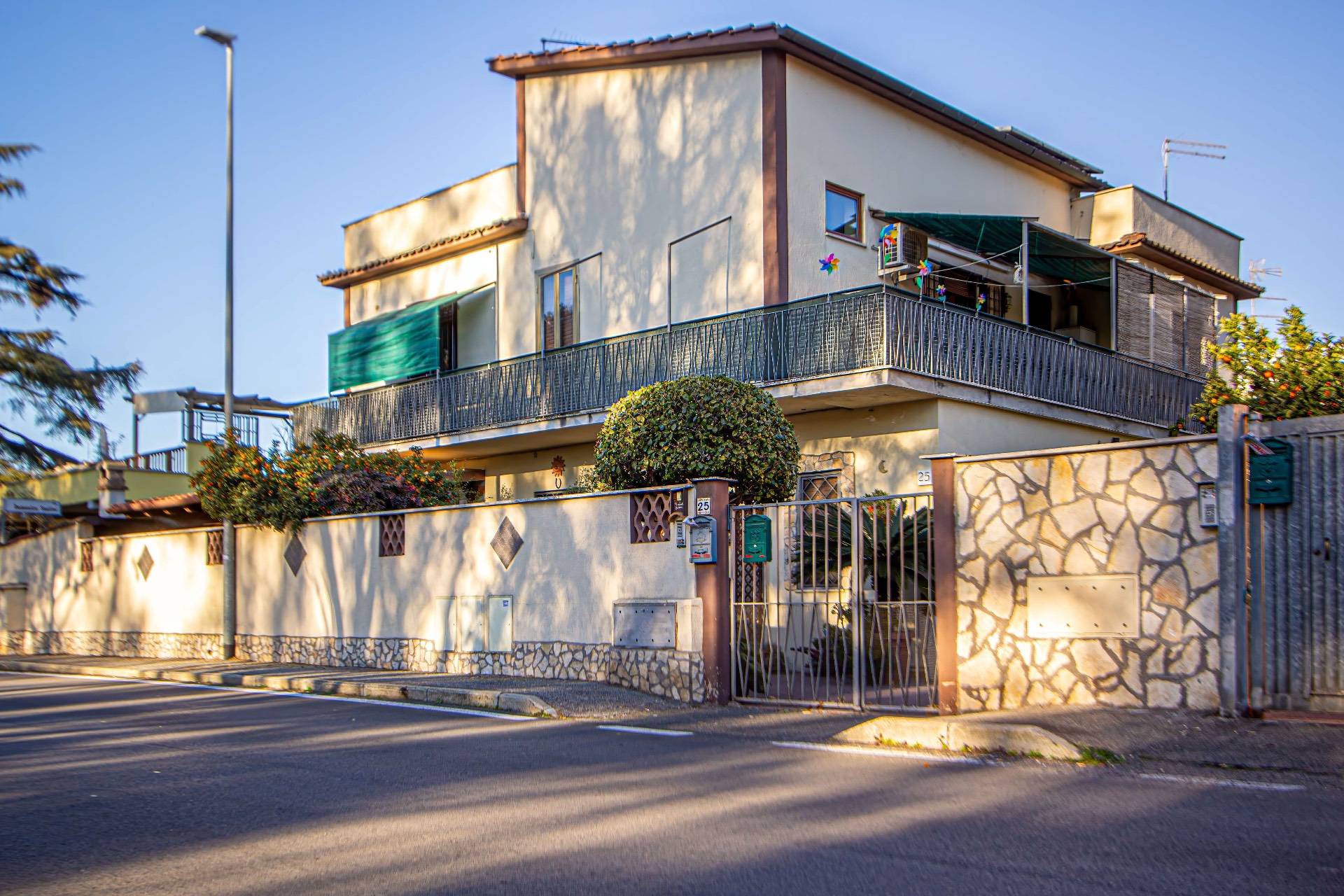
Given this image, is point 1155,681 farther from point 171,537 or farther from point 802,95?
point 171,537

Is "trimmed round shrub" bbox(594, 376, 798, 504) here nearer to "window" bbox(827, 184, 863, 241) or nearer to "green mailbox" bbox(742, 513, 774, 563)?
"green mailbox" bbox(742, 513, 774, 563)

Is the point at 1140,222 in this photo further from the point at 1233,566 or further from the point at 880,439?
the point at 1233,566

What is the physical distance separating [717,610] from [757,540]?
31.3 inches

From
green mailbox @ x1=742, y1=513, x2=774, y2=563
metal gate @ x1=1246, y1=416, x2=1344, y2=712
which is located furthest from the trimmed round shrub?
metal gate @ x1=1246, y1=416, x2=1344, y2=712

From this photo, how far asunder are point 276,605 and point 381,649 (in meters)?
3.42

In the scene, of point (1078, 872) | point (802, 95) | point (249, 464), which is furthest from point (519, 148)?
point (1078, 872)

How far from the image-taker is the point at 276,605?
1942 centimetres

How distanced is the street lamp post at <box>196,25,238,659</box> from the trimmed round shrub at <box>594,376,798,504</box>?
306 inches

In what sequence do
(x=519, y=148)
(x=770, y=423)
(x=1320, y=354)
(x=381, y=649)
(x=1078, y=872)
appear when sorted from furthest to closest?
(x=519, y=148), (x=381, y=649), (x=770, y=423), (x=1320, y=354), (x=1078, y=872)

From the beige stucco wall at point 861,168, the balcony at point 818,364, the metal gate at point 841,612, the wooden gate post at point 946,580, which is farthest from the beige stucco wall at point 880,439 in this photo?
the wooden gate post at point 946,580

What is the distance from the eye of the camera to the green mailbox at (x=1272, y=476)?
8.74m

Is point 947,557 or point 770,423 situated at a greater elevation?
point 770,423

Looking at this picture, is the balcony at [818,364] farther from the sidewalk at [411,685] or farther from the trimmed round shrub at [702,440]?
the sidewalk at [411,685]

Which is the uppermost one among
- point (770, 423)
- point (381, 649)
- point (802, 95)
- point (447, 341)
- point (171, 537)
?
→ point (802, 95)
